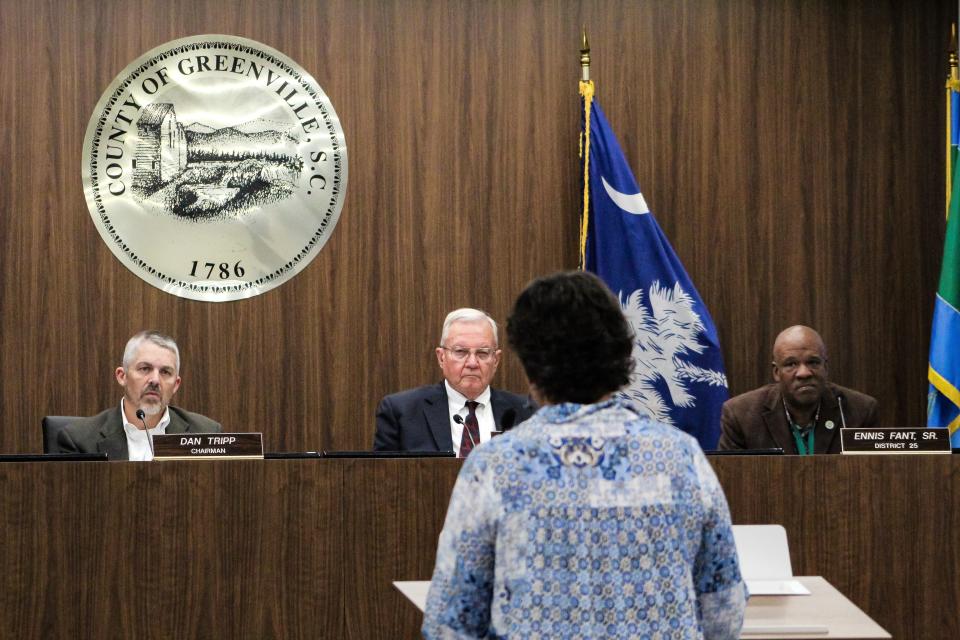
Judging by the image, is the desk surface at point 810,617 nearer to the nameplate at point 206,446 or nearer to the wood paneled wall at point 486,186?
the nameplate at point 206,446

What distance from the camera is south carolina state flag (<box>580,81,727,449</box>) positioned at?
16.8 feet

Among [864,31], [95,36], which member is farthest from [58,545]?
[864,31]

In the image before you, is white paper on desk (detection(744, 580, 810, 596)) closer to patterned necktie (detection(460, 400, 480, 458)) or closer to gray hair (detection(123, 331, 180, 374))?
patterned necktie (detection(460, 400, 480, 458))

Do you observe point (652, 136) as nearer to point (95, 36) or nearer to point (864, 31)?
point (864, 31)

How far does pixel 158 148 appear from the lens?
5.37m

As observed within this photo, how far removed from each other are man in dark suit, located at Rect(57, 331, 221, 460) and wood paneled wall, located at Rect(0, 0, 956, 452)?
2.77 feet

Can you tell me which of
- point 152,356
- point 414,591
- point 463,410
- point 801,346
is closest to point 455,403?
point 463,410

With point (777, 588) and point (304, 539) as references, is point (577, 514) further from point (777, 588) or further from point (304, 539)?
point (304, 539)

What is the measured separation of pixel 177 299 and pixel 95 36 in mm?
1165

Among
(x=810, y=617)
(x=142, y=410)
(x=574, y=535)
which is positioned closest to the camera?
(x=574, y=535)

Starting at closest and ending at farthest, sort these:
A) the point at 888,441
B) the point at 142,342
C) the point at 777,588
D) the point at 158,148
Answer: the point at 777,588 < the point at 888,441 < the point at 142,342 < the point at 158,148

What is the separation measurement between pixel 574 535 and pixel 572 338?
275mm

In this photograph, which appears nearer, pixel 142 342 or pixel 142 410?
pixel 142 410

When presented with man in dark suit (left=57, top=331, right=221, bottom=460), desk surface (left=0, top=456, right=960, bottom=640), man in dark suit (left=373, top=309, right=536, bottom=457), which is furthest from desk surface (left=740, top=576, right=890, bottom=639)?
man in dark suit (left=57, top=331, right=221, bottom=460)
